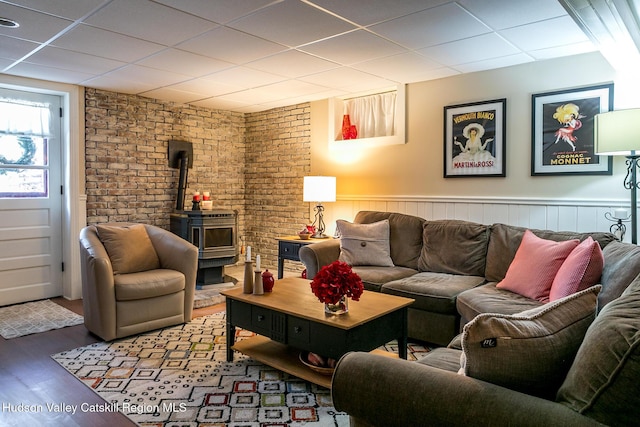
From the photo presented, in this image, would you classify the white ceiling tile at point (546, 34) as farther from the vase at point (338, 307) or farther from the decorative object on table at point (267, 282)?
the decorative object on table at point (267, 282)

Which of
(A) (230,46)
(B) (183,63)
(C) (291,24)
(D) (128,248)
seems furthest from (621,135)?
(D) (128,248)

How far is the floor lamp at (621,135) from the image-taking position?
2799mm

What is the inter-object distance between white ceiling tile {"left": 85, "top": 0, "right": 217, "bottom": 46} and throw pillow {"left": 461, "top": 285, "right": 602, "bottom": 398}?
2597 millimetres

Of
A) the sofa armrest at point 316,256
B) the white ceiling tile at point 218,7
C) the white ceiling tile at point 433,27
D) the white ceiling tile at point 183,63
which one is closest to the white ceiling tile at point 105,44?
the white ceiling tile at point 183,63

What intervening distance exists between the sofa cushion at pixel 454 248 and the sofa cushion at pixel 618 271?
3.86 ft

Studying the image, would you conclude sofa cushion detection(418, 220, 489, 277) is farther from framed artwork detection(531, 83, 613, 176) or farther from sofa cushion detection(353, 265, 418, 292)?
framed artwork detection(531, 83, 613, 176)

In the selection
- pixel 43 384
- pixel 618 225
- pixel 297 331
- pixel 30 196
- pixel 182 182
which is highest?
pixel 182 182

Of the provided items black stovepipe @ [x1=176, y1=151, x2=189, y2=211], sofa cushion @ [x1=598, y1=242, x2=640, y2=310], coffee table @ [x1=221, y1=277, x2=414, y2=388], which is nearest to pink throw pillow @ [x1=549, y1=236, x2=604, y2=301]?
sofa cushion @ [x1=598, y1=242, x2=640, y2=310]

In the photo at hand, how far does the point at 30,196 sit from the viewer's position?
4629 millimetres

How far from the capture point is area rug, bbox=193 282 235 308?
450 cm

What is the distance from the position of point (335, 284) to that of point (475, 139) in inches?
100

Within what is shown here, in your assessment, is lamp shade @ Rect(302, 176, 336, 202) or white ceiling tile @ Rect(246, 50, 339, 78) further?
lamp shade @ Rect(302, 176, 336, 202)

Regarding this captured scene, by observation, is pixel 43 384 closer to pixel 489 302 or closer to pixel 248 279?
pixel 248 279

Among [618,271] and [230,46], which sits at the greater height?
[230,46]
